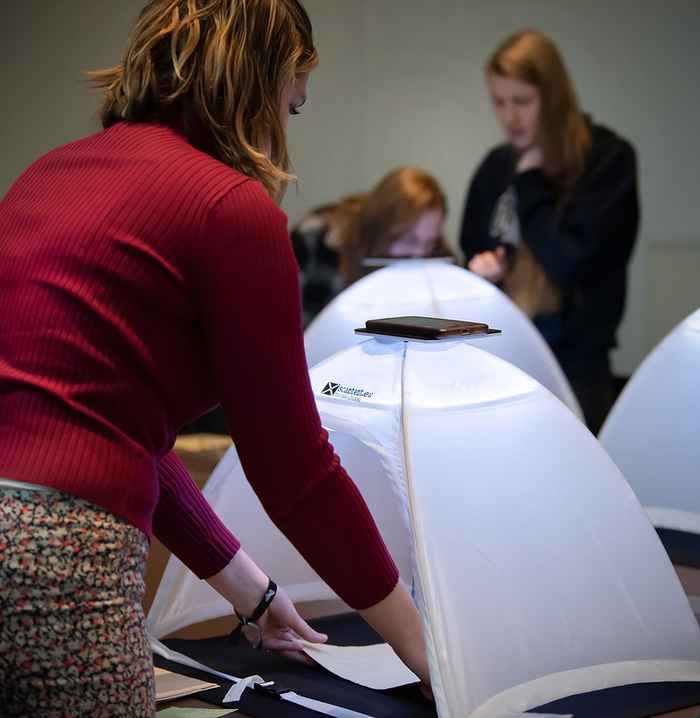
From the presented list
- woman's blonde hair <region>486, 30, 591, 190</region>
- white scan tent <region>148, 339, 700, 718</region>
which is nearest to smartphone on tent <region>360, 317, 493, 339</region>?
white scan tent <region>148, 339, 700, 718</region>

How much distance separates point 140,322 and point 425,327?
88 centimetres

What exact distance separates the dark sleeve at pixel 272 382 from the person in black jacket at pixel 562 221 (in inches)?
95.2

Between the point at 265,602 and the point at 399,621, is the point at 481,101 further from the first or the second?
the point at 399,621

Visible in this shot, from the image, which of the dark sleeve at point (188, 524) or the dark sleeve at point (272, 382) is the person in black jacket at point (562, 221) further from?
the dark sleeve at point (272, 382)

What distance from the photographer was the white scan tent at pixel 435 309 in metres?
2.94

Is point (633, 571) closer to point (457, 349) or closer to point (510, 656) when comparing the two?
point (510, 656)

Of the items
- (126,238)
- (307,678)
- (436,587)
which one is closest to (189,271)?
(126,238)

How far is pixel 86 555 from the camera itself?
3.50 ft

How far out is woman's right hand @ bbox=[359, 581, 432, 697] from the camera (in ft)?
4.28

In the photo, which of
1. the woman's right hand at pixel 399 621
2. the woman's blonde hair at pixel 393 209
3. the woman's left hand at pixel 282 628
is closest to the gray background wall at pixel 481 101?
the woman's blonde hair at pixel 393 209

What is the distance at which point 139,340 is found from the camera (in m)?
1.10

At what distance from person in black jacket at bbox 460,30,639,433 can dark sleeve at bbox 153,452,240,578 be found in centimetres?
214

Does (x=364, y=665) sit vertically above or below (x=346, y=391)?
below

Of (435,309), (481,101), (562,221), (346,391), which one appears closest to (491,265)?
(562,221)
